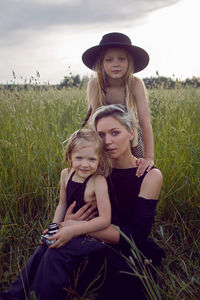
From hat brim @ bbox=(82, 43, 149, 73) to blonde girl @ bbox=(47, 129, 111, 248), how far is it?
0.90 metres

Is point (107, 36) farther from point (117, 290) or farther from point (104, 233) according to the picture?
point (117, 290)

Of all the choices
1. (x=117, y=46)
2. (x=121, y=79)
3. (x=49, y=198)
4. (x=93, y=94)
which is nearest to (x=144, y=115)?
(x=121, y=79)

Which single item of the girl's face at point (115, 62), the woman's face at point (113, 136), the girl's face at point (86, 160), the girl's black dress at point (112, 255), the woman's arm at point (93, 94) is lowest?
the girl's black dress at point (112, 255)

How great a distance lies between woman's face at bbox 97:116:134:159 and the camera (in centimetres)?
183

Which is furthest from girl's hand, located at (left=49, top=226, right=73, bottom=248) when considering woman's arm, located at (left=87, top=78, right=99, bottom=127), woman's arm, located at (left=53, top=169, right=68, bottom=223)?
woman's arm, located at (left=87, top=78, right=99, bottom=127)

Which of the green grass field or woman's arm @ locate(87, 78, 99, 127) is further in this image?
woman's arm @ locate(87, 78, 99, 127)

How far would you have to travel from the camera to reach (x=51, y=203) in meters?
2.19

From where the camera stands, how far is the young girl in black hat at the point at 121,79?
2.32 m

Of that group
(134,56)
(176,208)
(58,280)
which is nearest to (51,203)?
(58,280)

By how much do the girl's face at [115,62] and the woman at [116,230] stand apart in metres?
0.50

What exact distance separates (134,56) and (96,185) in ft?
4.14

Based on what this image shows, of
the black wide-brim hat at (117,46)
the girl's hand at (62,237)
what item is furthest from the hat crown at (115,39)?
the girl's hand at (62,237)

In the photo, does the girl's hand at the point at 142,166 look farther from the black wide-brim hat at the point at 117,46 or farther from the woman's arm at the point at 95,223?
the black wide-brim hat at the point at 117,46

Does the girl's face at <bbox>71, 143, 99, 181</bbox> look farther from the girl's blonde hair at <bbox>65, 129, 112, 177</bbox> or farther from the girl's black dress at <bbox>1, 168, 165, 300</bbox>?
the girl's black dress at <bbox>1, 168, 165, 300</bbox>
